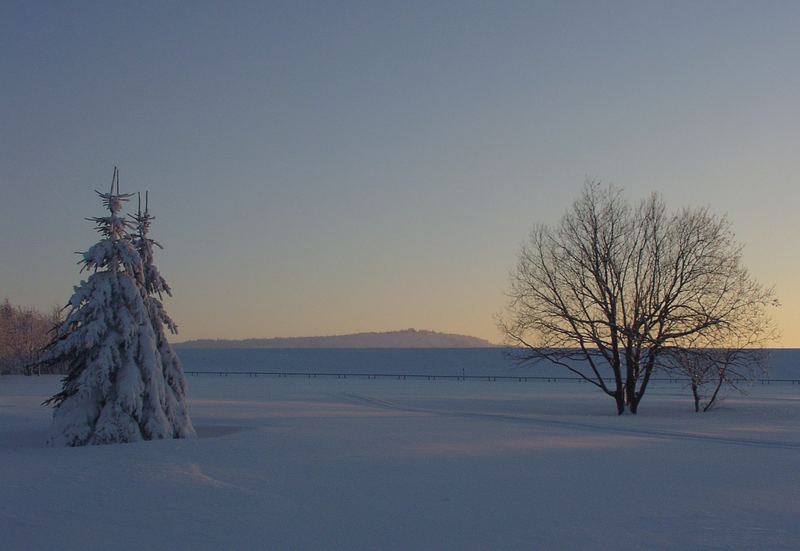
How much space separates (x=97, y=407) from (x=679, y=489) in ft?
53.9

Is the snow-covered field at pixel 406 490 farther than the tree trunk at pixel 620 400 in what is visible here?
No

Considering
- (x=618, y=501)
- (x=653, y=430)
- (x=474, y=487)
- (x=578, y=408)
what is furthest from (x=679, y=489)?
(x=578, y=408)

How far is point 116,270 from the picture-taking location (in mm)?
23062

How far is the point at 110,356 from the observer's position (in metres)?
21.9

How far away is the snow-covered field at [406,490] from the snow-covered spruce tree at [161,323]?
6.07 ft

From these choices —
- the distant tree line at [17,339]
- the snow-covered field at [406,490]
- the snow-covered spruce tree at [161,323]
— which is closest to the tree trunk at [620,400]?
the snow-covered field at [406,490]

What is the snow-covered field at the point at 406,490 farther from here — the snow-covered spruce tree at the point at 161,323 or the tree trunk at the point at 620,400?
the tree trunk at the point at 620,400

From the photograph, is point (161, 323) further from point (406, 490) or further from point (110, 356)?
point (406, 490)

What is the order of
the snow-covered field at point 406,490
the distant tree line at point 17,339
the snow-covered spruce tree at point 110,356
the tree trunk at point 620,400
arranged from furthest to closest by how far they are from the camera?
1. the distant tree line at point 17,339
2. the tree trunk at point 620,400
3. the snow-covered spruce tree at point 110,356
4. the snow-covered field at point 406,490

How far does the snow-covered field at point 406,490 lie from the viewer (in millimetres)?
10578

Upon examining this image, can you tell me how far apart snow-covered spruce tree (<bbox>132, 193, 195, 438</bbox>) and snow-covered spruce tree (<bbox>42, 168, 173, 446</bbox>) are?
2.63ft

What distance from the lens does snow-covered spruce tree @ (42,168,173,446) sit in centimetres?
2148

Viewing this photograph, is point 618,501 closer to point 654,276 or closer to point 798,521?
point 798,521

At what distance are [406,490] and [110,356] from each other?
1177 centimetres
